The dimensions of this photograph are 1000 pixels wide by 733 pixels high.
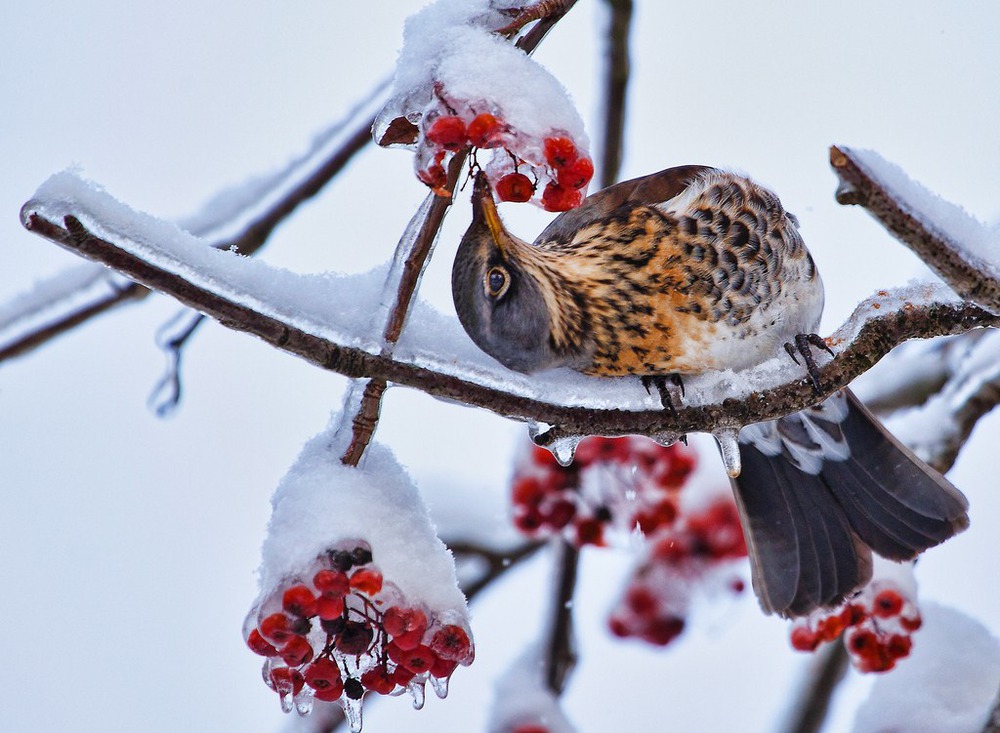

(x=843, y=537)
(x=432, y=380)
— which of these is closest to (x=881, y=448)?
(x=843, y=537)

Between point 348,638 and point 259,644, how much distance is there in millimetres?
112

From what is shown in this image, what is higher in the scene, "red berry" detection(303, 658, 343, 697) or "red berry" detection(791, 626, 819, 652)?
"red berry" detection(791, 626, 819, 652)

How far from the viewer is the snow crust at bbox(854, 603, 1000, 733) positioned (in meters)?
2.18

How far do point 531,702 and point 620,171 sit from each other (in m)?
1.35

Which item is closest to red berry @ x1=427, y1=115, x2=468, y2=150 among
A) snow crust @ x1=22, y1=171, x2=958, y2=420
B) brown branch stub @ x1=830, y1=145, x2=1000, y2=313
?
snow crust @ x1=22, y1=171, x2=958, y2=420

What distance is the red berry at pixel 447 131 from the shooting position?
1.12m

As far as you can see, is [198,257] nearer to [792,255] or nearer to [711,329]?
[711,329]

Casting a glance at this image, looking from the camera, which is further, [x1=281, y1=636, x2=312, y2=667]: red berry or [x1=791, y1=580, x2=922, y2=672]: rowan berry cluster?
[x1=791, y1=580, x2=922, y2=672]: rowan berry cluster

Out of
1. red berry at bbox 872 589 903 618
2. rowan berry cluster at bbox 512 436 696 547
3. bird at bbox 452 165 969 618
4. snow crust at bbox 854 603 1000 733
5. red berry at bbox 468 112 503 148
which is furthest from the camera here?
rowan berry cluster at bbox 512 436 696 547

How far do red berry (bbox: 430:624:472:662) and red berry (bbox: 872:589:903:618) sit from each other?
1131 mm

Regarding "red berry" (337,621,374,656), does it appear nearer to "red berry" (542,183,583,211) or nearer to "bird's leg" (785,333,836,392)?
"red berry" (542,183,583,211)

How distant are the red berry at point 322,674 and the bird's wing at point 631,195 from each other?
1109 mm

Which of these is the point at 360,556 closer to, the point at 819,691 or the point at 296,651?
the point at 296,651

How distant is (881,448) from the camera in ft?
7.30
